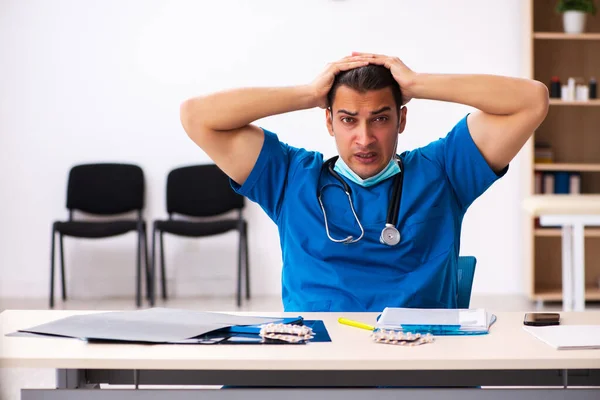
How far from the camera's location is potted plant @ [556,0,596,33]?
16.2ft

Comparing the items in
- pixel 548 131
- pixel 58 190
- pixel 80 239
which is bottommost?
pixel 80 239

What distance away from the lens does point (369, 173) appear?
206 cm

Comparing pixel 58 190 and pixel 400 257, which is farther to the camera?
pixel 58 190

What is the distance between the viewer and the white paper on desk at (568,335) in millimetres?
1433

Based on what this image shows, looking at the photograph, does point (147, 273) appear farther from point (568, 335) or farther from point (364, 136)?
point (568, 335)

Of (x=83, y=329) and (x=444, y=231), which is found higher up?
(x=444, y=231)

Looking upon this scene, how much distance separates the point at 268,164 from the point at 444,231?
484mm

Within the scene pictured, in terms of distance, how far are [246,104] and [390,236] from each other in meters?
0.51

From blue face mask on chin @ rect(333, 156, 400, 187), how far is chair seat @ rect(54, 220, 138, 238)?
3.04m

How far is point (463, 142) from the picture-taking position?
208 centimetres

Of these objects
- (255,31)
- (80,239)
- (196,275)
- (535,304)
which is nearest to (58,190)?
(80,239)

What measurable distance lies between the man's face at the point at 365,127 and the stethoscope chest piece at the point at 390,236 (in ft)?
0.60

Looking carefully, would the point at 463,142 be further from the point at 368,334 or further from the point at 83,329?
the point at 83,329

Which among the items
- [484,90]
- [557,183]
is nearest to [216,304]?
[557,183]
